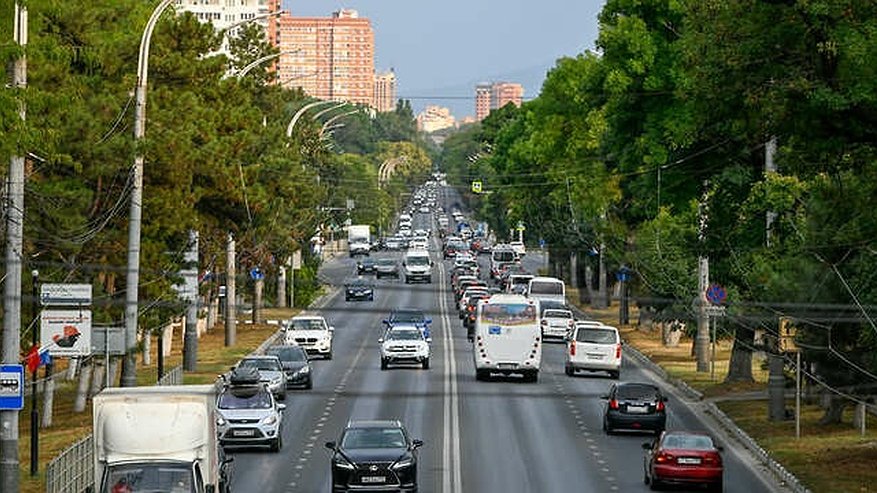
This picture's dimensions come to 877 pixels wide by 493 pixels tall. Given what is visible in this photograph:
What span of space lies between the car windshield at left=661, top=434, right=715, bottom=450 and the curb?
1.96 metres

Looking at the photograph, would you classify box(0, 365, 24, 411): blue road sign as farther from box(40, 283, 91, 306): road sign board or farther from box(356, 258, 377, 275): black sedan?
box(356, 258, 377, 275): black sedan

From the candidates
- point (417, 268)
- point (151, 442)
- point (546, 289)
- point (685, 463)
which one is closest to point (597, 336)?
point (685, 463)

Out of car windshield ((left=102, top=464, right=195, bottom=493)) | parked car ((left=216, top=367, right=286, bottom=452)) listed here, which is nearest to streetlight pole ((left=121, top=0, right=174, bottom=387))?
parked car ((left=216, top=367, right=286, bottom=452))

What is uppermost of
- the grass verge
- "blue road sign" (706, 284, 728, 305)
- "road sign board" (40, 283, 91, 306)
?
"road sign board" (40, 283, 91, 306)

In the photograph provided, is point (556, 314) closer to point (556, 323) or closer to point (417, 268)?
point (556, 323)

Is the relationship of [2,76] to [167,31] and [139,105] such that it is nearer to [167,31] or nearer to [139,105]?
[139,105]

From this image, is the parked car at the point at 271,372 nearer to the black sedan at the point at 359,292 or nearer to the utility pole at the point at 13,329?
the utility pole at the point at 13,329

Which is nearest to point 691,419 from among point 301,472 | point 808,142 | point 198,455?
point 301,472

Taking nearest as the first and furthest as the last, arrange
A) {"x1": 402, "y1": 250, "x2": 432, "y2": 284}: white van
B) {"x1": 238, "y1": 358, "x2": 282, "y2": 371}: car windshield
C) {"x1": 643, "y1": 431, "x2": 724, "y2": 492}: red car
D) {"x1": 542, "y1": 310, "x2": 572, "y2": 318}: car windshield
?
{"x1": 643, "y1": 431, "x2": 724, "y2": 492}: red car
{"x1": 238, "y1": 358, "x2": 282, "y2": 371}: car windshield
{"x1": 542, "y1": 310, "x2": 572, "y2": 318}: car windshield
{"x1": 402, "y1": 250, "x2": 432, "y2": 284}: white van

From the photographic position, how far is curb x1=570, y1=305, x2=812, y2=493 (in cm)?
4153

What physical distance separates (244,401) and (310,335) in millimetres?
32411

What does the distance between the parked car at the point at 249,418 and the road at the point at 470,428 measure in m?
0.39

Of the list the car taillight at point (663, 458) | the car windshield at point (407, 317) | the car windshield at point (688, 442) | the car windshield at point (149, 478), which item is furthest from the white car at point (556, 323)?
the car windshield at point (149, 478)

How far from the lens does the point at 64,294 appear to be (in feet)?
136
